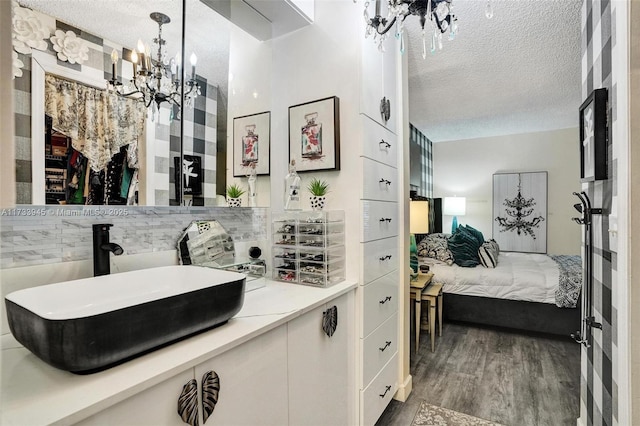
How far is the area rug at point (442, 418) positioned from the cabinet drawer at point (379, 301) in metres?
0.67

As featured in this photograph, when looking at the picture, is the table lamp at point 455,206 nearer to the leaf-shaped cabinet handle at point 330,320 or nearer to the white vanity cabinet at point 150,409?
the leaf-shaped cabinet handle at point 330,320

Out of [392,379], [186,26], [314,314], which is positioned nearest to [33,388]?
[314,314]

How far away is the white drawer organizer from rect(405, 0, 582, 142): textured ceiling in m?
1.64

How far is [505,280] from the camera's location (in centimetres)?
335

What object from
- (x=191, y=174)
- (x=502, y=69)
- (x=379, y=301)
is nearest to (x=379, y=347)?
(x=379, y=301)

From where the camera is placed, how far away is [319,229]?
62.8 inches

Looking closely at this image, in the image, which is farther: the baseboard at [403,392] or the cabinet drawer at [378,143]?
the baseboard at [403,392]

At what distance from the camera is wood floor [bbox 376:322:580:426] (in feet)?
6.78

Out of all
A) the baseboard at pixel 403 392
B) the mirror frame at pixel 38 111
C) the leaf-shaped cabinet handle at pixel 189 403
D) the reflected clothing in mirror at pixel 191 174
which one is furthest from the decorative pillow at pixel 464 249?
the mirror frame at pixel 38 111

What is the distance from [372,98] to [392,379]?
1.76 metres

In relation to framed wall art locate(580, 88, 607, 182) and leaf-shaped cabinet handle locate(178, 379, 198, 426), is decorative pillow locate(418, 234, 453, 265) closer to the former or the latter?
framed wall art locate(580, 88, 607, 182)

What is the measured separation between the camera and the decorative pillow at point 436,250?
378 cm

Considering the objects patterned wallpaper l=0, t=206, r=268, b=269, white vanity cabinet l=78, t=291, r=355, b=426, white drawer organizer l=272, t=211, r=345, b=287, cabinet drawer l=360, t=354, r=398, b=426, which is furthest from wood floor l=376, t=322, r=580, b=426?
patterned wallpaper l=0, t=206, r=268, b=269

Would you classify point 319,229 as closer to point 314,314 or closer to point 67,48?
point 314,314
